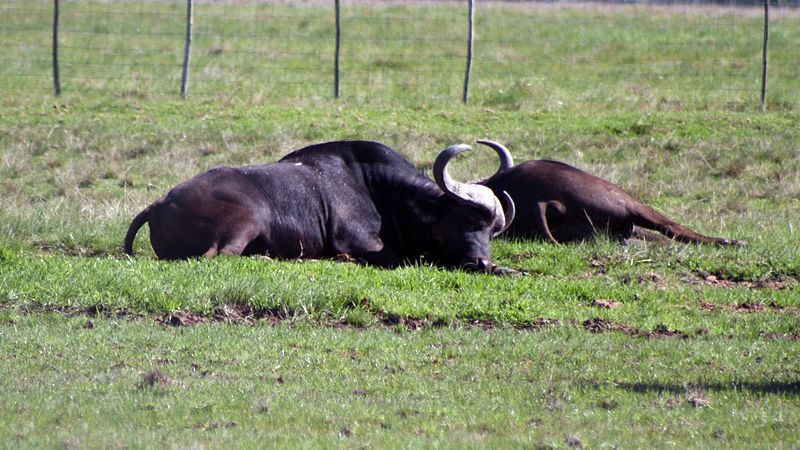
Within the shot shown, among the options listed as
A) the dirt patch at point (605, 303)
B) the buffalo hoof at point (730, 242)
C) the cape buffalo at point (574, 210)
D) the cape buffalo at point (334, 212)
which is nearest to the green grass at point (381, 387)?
the dirt patch at point (605, 303)

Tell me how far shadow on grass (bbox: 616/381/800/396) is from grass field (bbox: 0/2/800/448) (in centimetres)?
3

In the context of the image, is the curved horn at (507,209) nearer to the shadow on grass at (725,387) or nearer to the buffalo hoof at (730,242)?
the buffalo hoof at (730,242)

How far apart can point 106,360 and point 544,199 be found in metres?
6.01

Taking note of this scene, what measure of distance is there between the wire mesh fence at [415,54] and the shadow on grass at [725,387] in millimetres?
13019

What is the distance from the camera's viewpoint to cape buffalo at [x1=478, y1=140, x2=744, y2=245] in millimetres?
11961

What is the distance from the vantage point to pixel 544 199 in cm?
1216

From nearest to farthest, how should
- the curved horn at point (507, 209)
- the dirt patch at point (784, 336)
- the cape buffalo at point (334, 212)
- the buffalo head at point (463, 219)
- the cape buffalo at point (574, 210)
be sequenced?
1. the dirt patch at point (784, 336)
2. the cape buffalo at point (334, 212)
3. the buffalo head at point (463, 219)
4. the curved horn at point (507, 209)
5. the cape buffalo at point (574, 210)

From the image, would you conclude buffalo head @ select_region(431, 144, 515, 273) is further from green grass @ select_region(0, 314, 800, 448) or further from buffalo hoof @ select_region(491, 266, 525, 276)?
green grass @ select_region(0, 314, 800, 448)

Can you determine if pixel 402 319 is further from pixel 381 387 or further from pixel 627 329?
pixel 381 387

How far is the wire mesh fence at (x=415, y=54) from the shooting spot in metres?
20.9

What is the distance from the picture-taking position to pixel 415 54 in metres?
25.8

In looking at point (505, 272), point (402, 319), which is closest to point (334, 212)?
point (505, 272)

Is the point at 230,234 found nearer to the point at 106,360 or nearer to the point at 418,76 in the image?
the point at 106,360

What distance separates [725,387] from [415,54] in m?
19.6
